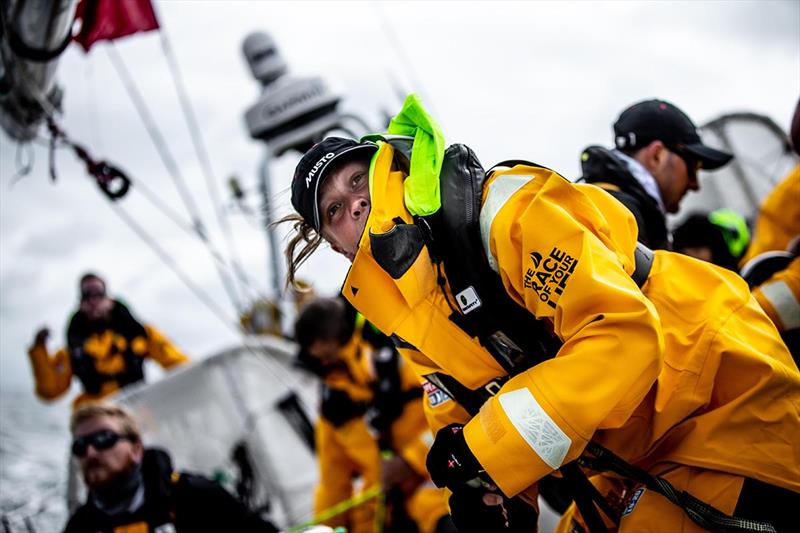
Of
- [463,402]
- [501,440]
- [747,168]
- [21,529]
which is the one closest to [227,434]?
[21,529]

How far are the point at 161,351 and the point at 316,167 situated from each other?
178 inches

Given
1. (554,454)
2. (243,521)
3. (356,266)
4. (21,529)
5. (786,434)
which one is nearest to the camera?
(554,454)

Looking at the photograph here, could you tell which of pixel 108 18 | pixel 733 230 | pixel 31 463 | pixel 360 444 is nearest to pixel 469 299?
pixel 360 444

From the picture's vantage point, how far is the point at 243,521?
3133 mm

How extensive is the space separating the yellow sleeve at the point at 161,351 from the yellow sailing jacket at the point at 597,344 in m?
4.41

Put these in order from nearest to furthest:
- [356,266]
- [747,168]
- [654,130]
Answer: [356,266]
[654,130]
[747,168]

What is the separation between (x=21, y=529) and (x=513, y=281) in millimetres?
3030

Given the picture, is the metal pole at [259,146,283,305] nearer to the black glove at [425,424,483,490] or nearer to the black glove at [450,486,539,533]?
the black glove at [450,486,539,533]

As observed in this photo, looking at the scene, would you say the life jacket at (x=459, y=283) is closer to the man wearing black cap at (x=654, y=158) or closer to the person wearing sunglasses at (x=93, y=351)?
the man wearing black cap at (x=654, y=158)

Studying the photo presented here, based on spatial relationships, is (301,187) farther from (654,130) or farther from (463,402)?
(654,130)

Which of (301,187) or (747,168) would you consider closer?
(301,187)

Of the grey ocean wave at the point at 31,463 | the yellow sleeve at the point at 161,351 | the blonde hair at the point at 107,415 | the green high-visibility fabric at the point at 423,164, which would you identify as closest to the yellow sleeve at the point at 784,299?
the green high-visibility fabric at the point at 423,164

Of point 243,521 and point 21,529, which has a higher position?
point 21,529

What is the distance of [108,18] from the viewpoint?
4684 mm
